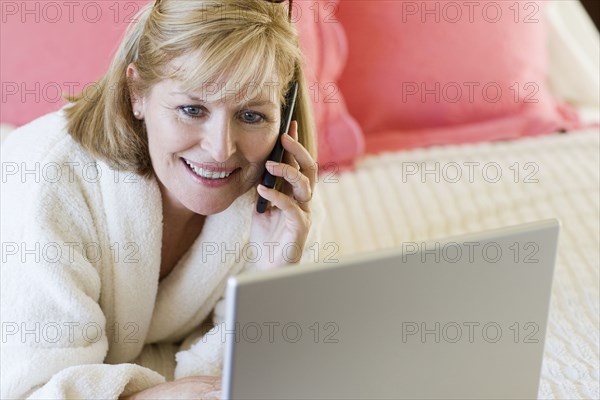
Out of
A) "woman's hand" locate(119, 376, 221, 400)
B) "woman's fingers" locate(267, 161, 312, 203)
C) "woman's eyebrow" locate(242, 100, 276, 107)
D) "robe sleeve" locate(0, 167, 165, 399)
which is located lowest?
"woman's hand" locate(119, 376, 221, 400)

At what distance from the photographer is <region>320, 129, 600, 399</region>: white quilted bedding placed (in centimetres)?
163

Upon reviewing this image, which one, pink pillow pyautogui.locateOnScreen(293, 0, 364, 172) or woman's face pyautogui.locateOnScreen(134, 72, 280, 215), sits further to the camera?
pink pillow pyautogui.locateOnScreen(293, 0, 364, 172)

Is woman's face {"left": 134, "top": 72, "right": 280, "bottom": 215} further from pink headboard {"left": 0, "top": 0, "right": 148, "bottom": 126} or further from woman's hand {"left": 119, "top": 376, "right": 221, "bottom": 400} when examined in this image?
pink headboard {"left": 0, "top": 0, "right": 148, "bottom": 126}

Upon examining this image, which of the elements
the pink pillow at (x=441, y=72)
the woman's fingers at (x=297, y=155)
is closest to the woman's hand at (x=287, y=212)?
the woman's fingers at (x=297, y=155)

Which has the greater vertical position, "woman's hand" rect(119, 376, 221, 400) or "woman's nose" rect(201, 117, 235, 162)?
"woman's nose" rect(201, 117, 235, 162)

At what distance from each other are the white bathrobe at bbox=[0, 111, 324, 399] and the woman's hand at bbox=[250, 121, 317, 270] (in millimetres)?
31

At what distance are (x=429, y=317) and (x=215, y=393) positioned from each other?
38cm

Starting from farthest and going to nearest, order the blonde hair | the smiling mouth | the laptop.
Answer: the smiling mouth → the blonde hair → the laptop

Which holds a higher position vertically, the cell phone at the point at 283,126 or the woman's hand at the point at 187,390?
the cell phone at the point at 283,126

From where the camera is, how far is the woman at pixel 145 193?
1.05 meters

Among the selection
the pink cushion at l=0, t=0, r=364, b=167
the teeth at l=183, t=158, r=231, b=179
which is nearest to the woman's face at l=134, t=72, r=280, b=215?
the teeth at l=183, t=158, r=231, b=179

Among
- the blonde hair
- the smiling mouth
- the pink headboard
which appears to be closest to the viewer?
the blonde hair

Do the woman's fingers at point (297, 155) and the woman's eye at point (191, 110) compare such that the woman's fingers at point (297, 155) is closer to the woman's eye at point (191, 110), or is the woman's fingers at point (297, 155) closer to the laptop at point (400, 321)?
the woman's eye at point (191, 110)

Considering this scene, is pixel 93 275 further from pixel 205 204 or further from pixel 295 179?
pixel 295 179
